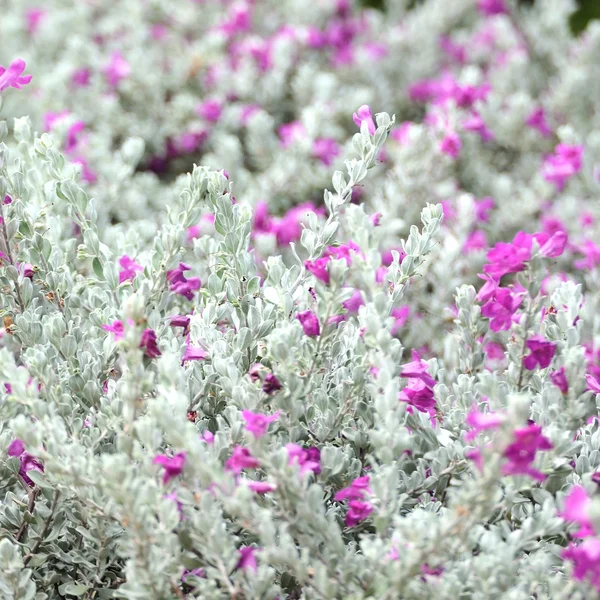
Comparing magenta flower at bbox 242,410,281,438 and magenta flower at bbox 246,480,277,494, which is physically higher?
magenta flower at bbox 242,410,281,438

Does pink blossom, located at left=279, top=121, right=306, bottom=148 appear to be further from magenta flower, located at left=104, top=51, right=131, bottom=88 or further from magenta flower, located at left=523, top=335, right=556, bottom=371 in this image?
magenta flower, located at left=523, top=335, right=556, bottom=371

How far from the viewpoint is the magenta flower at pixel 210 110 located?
4.54 m

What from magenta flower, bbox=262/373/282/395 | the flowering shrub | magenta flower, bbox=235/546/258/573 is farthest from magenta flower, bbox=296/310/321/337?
magenta flower, bbox=235/546/258/573

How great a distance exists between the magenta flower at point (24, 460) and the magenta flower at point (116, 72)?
3134mm

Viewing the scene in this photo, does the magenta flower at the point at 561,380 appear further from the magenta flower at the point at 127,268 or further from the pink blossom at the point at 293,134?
the pink blossom at the point at 293,134

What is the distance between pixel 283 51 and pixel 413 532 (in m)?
3.80

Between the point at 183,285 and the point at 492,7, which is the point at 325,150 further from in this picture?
the point at 492,7

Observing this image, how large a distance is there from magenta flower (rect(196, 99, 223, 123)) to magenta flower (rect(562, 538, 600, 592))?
360 cm

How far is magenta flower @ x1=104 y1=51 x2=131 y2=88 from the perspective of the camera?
4.62 meters

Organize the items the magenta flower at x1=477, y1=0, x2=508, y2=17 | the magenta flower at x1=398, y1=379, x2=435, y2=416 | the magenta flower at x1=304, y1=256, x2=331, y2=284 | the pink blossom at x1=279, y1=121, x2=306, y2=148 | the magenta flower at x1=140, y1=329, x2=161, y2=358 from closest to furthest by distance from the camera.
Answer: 1. the magenta flower at x1=140, y1=329, x2=161, y2=358
2. the magenta flower at x1=304, y1=256, x2=331, y2=284
3. the magenta flower at x1=398, y1=379, x2=435, y2=416
4. the pink blossom at x1=279, y1=121, x2=306, y2=148
5. the magenta flower at x1=477, y1=0, x2=508, y2=17

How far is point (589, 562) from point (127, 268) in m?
1.42

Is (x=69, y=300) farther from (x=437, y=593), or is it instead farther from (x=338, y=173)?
(x=437, y=593)

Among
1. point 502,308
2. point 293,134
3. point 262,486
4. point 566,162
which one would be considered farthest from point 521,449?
point 293,134

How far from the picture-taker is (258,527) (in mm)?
1499
